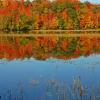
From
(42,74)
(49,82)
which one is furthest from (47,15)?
(49,82)

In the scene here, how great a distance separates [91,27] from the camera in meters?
52.9

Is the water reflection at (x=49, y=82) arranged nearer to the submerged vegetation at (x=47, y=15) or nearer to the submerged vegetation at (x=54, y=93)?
the submerged vegetation at (x=54, y=93)

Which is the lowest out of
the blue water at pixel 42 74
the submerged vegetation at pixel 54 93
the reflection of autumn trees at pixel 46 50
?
the reflection of autumn trees at pixel 46 50

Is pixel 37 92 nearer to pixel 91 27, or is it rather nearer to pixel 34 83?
pixel 34 83

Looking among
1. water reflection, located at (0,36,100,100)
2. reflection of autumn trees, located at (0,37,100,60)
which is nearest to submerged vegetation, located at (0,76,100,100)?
water reflection, located at (0,36,100,100)

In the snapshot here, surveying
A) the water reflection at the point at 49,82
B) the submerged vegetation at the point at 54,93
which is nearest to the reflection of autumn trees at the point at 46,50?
the water reflection at the point at 49,82

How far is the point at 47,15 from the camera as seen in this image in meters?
52.8

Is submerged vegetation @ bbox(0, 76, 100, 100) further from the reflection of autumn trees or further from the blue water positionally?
the reflection of autumn trees

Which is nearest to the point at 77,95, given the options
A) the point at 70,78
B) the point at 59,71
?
the point at 70,78

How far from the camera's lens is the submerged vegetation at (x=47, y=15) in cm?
4811

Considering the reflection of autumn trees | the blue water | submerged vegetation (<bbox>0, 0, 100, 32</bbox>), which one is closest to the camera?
the blue water

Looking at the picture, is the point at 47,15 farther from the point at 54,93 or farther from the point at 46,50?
the point at 54,93

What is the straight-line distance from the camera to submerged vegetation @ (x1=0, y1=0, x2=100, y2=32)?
158 feet

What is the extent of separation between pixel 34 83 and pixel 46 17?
41506mm
